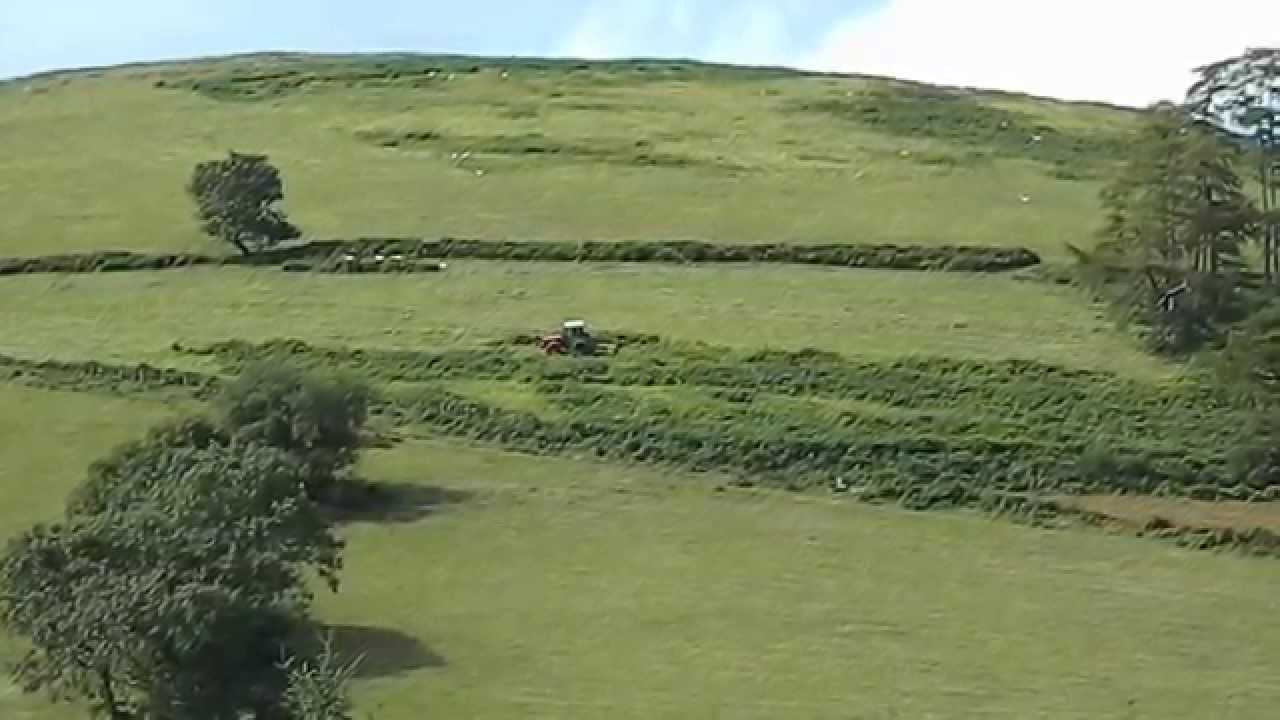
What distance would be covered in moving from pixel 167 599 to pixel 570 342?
1425 inches

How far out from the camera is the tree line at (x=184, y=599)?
47125 millimetres

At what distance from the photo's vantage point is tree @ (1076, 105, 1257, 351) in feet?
281

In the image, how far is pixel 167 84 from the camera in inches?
5625

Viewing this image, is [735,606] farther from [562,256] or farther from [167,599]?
[562,256]

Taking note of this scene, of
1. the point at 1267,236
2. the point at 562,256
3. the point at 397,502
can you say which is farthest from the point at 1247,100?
the point at 397,502

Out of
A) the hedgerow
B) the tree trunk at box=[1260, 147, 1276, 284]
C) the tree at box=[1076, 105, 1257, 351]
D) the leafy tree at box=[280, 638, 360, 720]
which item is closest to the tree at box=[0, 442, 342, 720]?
the leafy tree at box=[280, 638, 360, 720]

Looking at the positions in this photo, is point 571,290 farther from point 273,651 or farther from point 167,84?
point 167,84

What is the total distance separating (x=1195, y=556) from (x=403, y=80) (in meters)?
89.3

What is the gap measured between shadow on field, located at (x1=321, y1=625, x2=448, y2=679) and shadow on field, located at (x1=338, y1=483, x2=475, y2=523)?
853cm

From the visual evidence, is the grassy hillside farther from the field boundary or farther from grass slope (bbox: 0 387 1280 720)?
grass slope (bbox: 0 387 1280 720)

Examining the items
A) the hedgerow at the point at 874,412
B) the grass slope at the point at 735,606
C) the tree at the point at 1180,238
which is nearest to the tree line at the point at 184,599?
the grass slope at the point at 735,606

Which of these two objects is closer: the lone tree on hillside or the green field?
the green field

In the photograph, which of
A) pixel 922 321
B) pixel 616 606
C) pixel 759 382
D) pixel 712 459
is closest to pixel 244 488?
pixel 616 606

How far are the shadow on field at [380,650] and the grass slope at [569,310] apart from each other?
27424mm
